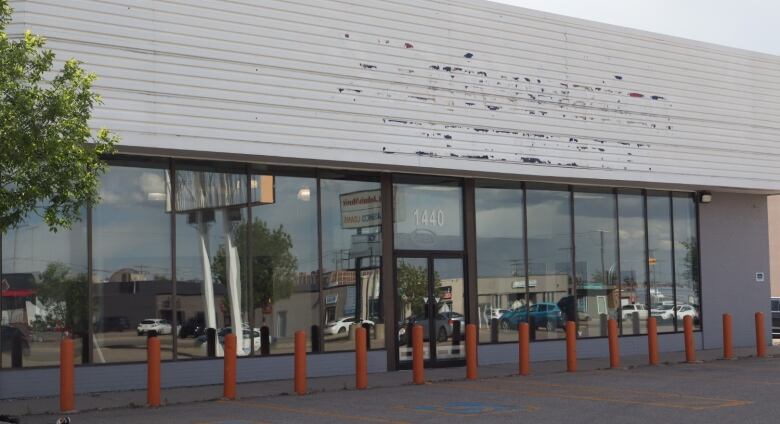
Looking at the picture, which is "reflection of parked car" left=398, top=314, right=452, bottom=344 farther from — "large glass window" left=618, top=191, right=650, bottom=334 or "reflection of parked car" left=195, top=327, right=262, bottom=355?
"large glass window" left=618, top=191, right=650, bottom=334

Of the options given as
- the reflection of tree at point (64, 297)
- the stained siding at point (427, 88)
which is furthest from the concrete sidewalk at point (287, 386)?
the stained siding at point (427, 88)

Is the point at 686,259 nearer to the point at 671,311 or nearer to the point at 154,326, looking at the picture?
the point at 671,311

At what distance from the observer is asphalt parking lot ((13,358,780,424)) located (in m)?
12.5

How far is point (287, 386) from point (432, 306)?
4405 mm

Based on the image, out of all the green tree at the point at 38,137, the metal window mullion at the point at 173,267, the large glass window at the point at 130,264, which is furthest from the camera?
the metal window mullion at the point at 173,267

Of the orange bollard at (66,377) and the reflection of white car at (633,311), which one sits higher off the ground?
the reflection of white car at (633,311)

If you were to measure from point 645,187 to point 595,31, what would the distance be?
414cm

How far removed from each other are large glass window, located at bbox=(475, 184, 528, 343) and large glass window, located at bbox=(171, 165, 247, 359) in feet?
17.9

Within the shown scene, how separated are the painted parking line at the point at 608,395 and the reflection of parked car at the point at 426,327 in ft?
9.70

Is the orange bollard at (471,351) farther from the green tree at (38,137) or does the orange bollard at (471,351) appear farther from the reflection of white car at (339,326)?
the green tree at (38,137)

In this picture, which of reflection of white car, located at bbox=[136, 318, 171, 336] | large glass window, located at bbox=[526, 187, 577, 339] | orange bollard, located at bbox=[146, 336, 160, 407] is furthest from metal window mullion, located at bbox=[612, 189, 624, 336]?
orange bollard, located at bbox=[146, 336, 160, 407]

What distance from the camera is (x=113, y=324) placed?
16359mm

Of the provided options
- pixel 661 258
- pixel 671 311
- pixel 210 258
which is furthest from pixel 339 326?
pixel 671 311

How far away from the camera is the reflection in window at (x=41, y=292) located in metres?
15.5
